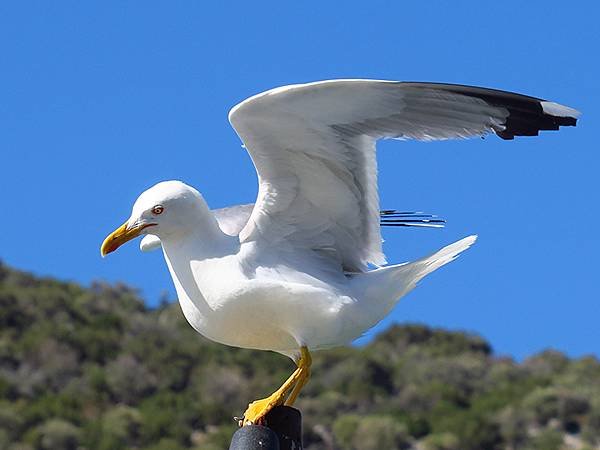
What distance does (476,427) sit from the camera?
29938 millimetres

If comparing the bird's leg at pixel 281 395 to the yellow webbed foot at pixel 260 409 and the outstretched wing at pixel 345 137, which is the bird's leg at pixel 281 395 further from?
the outstretched wing at pixel 345 137

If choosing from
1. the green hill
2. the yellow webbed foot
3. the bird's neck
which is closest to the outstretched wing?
the bird's neck

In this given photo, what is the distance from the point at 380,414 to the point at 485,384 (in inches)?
213

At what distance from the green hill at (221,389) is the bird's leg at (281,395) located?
21615mm

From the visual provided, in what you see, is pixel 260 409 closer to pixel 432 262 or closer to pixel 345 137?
pixel 432 262

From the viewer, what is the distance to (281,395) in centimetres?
630

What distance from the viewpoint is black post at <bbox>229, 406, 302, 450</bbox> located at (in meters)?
5.61

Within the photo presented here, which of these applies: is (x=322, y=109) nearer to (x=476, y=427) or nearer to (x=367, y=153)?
(x=367, y=153)

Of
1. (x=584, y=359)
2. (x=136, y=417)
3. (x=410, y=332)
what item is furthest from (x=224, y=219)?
(x=410, y=332)

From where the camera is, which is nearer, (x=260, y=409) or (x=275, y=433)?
(x=275, y=433)

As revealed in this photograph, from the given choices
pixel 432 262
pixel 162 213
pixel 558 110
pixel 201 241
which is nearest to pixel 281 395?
pixel 201 241

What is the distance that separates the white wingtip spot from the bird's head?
5.57ft

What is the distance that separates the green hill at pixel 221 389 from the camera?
2928 centimetres

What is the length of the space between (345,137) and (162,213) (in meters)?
0.94
